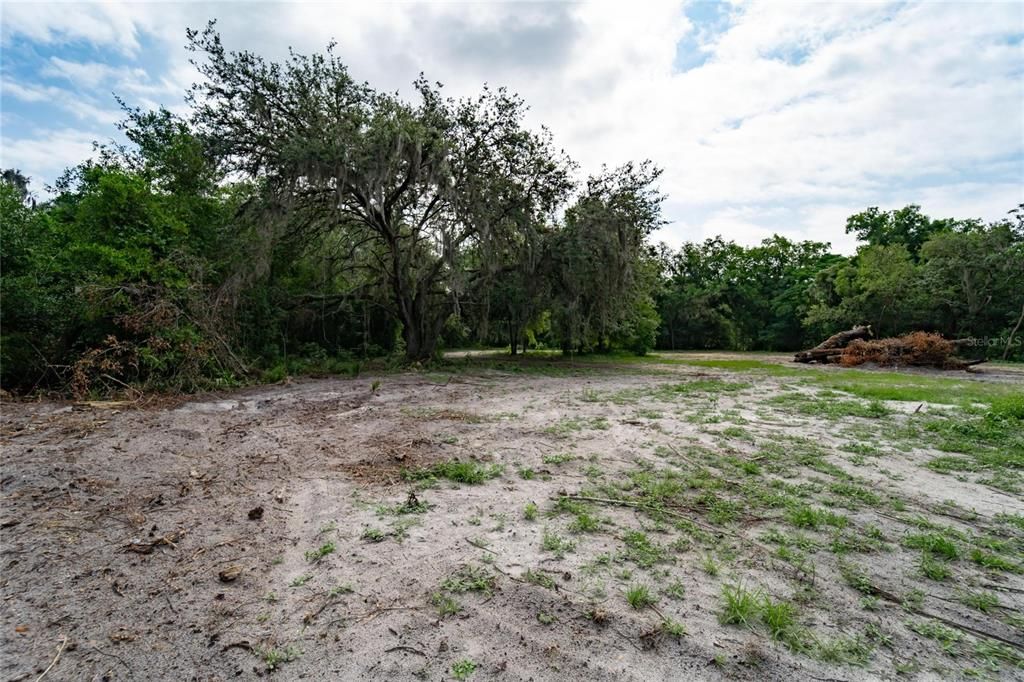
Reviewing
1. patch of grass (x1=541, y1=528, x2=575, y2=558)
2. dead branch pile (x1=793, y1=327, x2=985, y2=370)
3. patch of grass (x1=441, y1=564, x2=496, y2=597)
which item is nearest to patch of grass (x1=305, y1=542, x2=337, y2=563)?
patch of grass (x1=441, y1=564, x2=496, y2=597)

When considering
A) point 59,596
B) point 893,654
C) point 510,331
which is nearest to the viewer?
point 893,654

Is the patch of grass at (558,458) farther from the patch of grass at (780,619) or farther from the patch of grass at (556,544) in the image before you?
the patch of grass at (780,619)

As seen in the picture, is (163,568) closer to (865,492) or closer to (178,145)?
(865,492)

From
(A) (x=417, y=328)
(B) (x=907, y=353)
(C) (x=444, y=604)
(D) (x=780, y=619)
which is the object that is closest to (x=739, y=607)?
(D) (x=780, y=619)

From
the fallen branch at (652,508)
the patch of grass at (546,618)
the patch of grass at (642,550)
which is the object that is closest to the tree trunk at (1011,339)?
the fallen branch at (652,508)

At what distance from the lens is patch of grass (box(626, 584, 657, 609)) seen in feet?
7.16

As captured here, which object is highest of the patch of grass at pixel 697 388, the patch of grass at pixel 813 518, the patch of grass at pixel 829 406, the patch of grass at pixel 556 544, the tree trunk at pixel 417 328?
the tree trunk at pixel 417 328

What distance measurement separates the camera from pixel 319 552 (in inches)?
106

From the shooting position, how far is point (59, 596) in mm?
2295

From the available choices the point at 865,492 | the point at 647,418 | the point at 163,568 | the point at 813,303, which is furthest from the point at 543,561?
the point at 813,303

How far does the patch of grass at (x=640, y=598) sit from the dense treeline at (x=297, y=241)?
8.95 metres

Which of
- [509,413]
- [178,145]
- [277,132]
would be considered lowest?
[509,413]

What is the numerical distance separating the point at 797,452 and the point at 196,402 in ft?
29.7

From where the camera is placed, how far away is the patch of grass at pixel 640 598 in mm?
2182
